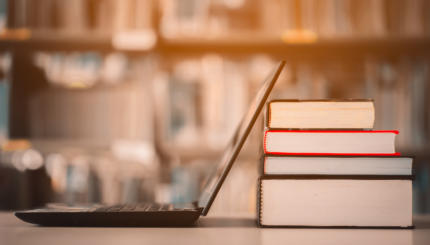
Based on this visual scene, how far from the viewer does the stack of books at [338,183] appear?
2.13 ft

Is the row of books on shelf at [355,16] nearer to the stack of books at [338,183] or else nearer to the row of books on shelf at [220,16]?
the row of books on shelf at [220,16]

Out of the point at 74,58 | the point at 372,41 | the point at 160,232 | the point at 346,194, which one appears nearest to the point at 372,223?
the point at 346,194

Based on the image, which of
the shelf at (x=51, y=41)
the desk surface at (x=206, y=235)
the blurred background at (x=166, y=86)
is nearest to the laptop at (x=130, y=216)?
the desk surface at (x=206, y=235)

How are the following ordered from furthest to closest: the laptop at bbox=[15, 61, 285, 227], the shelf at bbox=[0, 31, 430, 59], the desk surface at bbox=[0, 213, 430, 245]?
the shelf at bbox=[0, 31, 430, 59] → the laptop at bbox=[15, 61, 285, 227] → the desk surface at bbox=[0, 213, 430, 245]

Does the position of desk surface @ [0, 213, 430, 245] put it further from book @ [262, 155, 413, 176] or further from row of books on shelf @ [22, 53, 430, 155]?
row of books on shelf @ [22, 53, 430, 155]

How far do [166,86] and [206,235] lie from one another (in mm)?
1183

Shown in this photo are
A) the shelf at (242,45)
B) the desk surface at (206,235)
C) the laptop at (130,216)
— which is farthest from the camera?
the shelf at (242,45)

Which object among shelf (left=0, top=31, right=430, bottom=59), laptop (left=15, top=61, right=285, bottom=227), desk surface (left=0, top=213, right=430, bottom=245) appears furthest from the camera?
shelf (left=0, top=31, right=430, bottom=59)

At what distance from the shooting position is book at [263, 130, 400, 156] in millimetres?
666

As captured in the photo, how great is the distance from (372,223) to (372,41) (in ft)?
3.86

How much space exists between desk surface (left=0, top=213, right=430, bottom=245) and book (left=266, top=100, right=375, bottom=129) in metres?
0.17

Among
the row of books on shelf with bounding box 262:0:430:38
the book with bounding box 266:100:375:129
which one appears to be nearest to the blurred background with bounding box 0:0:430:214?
the row of books on shelf with bounding box 262:0:430:38

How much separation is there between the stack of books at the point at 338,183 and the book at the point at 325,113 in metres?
0.02

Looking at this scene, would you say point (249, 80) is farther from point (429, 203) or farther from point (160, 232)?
point (160, 232)
